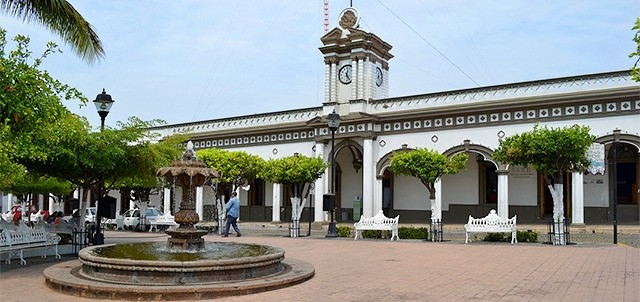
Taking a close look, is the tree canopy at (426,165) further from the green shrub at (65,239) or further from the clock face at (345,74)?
the green shrub at (65,239)

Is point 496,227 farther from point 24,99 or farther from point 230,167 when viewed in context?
point 24,99

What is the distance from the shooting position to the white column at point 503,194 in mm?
23500

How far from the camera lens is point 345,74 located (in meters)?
28.3

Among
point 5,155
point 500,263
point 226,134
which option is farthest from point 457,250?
A: point 226,134

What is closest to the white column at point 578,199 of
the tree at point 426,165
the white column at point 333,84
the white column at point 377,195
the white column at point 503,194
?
the white column at point 503,194

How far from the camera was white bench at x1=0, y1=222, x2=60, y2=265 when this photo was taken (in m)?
11.6

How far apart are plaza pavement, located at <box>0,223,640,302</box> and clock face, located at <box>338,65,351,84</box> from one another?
43.8 feet

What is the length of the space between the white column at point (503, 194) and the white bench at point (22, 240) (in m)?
16.6

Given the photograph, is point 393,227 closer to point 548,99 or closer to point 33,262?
point 548,99

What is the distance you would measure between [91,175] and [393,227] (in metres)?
9.27

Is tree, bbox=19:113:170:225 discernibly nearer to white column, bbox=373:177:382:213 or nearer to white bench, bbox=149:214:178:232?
white bench, bbox=149:214:178:232

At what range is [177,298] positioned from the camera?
26.6 feet

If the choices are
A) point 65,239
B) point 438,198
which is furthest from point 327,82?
point 65,239

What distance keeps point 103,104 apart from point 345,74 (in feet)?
47.8
